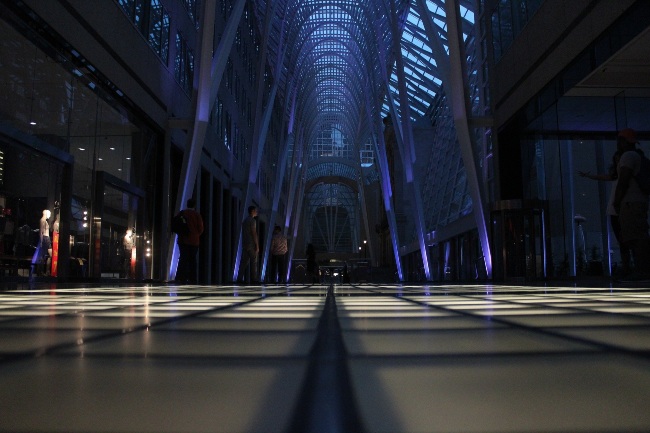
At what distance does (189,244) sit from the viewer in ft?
42.3

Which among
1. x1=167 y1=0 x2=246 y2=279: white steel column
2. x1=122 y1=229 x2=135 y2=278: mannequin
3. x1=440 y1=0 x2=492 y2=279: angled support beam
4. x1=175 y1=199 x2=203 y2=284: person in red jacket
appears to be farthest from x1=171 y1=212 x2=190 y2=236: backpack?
x1=440 y1=0 x2=492 y2=279: angled support beam

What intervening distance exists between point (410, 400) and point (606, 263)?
55.9ft

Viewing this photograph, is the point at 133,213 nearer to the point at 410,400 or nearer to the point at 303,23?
the point at 410,400

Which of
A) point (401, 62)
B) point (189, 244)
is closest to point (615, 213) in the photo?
point (189, 244)

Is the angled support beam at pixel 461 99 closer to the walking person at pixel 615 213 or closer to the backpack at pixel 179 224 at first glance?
the walking person at pixel 615 213

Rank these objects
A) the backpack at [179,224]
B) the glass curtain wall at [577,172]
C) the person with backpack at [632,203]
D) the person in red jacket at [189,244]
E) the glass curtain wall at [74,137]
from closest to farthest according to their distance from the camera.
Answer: the person with backpack at [632,203] < the glass curtain wall at [74,137] < the backpack at [179,224] < the person in red jacket at [189,244] < the glass curtain wall at [577,172]

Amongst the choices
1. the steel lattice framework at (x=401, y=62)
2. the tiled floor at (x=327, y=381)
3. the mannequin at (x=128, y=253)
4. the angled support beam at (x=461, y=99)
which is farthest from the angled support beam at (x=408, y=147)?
the tiled floor at (x=327, y=381)

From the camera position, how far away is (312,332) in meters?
2.25

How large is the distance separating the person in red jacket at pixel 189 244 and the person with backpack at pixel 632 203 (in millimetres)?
8044

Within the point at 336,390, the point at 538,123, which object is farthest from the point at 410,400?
the point at 538,123

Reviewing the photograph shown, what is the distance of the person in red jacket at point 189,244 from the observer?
41.3 feet

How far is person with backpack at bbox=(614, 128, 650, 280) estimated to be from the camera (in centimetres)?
811

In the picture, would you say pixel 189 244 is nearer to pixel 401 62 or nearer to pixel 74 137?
pixel 74 137

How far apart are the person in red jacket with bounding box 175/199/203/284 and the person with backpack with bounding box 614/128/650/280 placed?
8.04m
